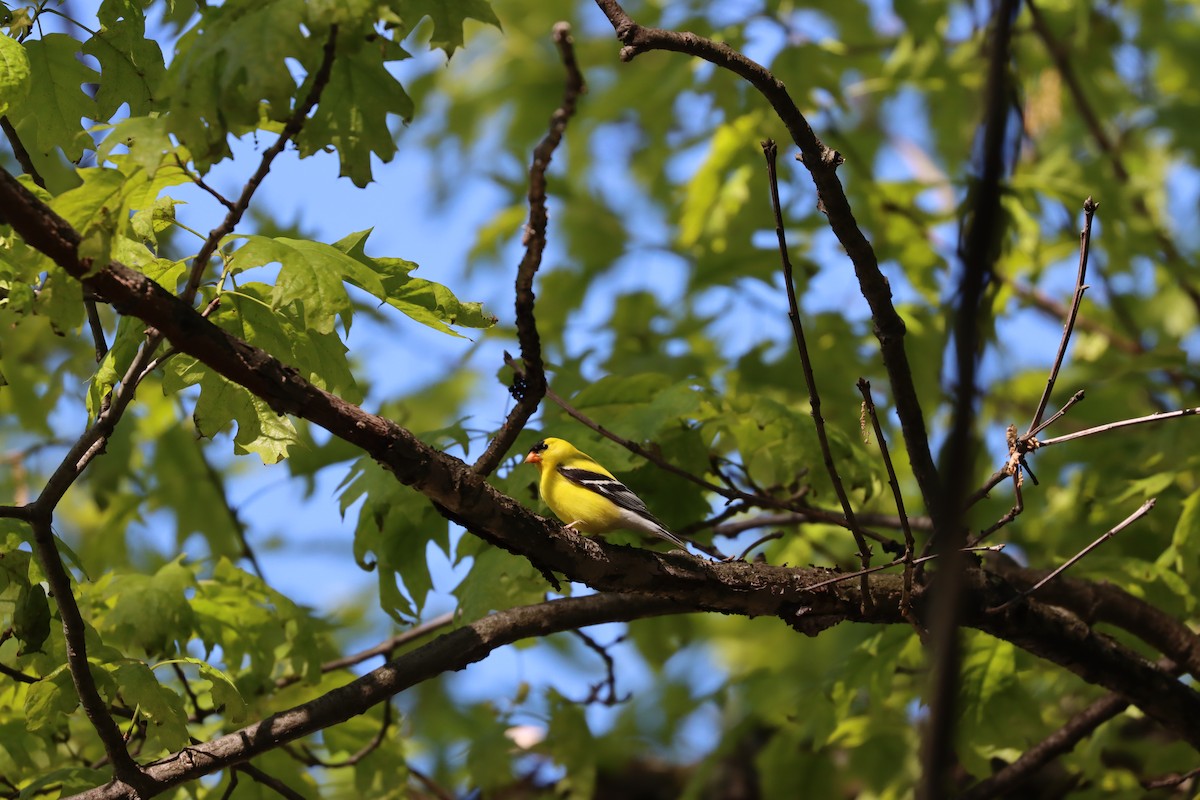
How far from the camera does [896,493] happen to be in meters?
2.55

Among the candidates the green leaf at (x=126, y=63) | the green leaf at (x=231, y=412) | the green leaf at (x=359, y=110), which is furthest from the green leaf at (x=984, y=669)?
the green leaf at (x=126, y=63)

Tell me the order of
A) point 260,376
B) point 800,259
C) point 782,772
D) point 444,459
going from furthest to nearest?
1. point 800,259
2. point 782,772
3. point 444,459
4. point 260,376

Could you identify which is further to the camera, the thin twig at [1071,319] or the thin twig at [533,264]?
the thin twig at [1071,319]

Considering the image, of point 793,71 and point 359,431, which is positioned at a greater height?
point 793,71

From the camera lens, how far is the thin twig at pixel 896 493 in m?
2.42

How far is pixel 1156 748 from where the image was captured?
4.62 metres

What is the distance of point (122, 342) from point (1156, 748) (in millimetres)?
4329

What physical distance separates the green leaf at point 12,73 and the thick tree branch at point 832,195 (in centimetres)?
150

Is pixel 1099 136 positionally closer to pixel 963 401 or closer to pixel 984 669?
pixel 984 669

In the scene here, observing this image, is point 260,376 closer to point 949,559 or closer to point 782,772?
point 949,559

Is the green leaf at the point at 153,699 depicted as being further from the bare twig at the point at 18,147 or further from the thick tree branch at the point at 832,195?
the thick tree branch at the point at 832,195

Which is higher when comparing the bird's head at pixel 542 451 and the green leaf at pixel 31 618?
the bird's head at pixel 542 451

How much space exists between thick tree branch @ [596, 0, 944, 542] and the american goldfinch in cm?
101

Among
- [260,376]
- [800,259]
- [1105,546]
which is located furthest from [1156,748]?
[260,376]
